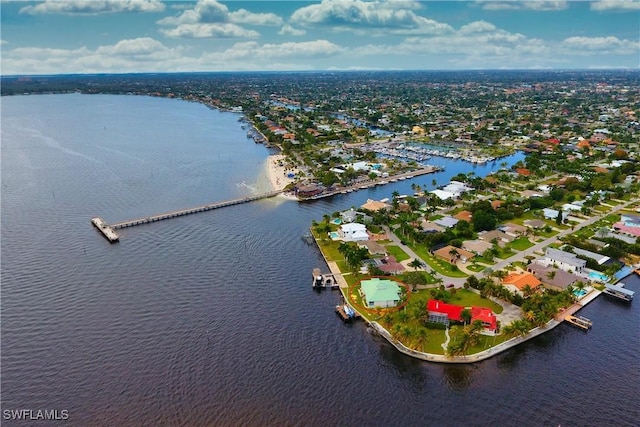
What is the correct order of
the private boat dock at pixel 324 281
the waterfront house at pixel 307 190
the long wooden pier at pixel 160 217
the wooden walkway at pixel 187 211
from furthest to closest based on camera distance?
the waterfront house at pixel 307 190 < the wooden walkway at pixel 187 211 < the long wooden pier at pixel 160 217 < the private boat dock at pixel 324 281

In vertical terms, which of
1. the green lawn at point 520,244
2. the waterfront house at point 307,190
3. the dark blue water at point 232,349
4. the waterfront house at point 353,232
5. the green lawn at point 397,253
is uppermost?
the waterfront house at point 307,190

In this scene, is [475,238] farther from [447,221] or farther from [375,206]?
[375,206]

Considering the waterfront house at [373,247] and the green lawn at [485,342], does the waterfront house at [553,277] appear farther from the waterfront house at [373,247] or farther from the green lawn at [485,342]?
the waterfront house at [373,247]

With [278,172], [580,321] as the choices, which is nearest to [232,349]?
[580,321]

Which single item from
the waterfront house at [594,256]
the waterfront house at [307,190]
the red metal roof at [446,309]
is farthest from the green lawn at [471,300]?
the waterfront house at [307,190]

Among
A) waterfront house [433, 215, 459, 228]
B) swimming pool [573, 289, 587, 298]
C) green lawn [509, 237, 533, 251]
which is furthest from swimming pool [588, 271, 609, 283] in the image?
waterfront house [433, 215, 459, 228]

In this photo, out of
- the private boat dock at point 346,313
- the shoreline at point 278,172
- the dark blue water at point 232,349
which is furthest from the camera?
the shoreline at point 278,172

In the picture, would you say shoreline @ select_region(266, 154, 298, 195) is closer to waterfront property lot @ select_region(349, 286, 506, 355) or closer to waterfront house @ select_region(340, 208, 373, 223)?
waterfront house @ select_region(340, 208, 373, 223)
